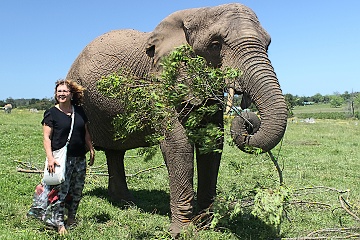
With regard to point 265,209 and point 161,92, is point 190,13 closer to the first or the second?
point 161,92

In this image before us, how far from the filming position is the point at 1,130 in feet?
68.1

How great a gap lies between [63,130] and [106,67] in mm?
1653

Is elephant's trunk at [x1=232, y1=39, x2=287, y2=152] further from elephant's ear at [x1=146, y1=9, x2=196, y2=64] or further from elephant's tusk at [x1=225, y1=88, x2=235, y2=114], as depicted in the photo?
elephant's ear at [x1=146, y1=9, x2=196, y2=64]

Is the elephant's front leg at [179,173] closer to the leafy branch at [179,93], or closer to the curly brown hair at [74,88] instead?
the leafy branch at [179,93]

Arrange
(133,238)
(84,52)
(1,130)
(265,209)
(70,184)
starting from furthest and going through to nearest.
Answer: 1. (1,130)
2. (84,52)
3. (70,184)
4. (133,238)
5. (265,209)

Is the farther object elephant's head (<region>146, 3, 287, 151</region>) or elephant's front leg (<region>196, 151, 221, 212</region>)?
elephant's front leg (<region>196, 151, 221, 212</region>)

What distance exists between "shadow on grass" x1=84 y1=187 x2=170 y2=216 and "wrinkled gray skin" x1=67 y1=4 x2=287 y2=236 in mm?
248

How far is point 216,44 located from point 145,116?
1.15m

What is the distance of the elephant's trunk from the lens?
4484 millimetres

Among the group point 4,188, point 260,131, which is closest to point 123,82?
point 260,131

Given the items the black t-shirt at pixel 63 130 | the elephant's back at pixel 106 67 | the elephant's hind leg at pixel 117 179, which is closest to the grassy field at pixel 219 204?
the elephant's hind leg at pixel 117 179

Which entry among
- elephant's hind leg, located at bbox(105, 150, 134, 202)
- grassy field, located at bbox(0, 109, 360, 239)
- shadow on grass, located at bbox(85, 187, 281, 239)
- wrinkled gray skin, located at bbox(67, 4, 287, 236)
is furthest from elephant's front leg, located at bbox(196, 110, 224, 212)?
elephant's hind leg, located at bbox(105, 150, 134, 202)

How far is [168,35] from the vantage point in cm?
610

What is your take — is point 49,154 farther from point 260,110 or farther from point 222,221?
point 260,110
